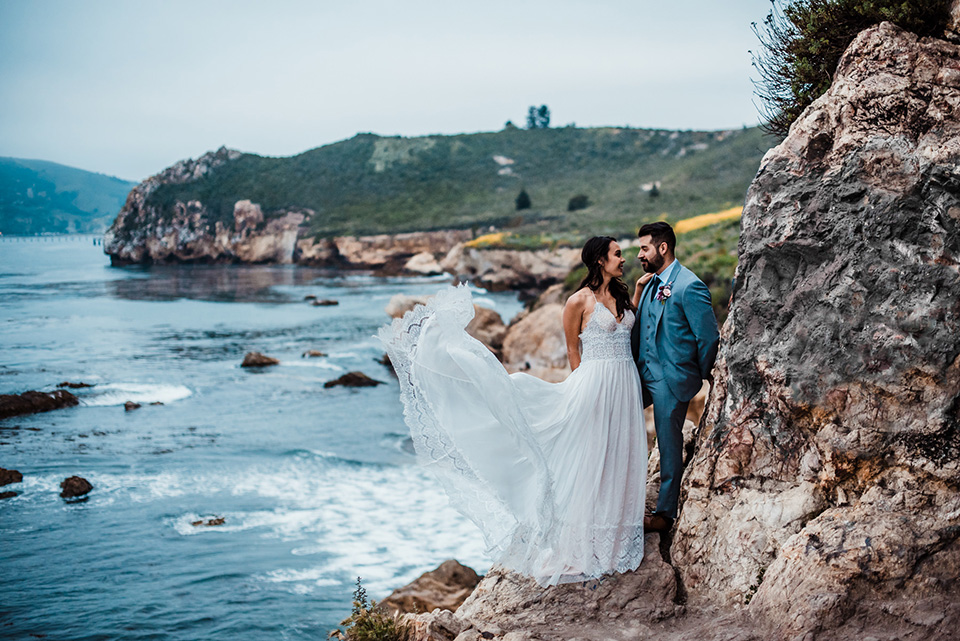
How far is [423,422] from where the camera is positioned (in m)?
5.39

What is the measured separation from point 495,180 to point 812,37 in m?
85.9

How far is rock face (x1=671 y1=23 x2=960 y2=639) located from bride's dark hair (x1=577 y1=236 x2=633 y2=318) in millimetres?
776

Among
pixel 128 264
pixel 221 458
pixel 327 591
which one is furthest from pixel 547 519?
pixel 128 264

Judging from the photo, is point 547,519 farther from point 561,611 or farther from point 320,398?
point 320,398

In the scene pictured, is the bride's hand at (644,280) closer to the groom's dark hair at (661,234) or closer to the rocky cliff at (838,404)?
the groom's dark hair at (661,234)

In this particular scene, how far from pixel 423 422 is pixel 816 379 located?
2.68m

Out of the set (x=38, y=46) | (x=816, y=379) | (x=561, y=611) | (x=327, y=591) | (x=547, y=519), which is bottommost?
(x=327, y=591)

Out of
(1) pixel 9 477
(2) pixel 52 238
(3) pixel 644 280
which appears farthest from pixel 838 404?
(2) pixel 52 238

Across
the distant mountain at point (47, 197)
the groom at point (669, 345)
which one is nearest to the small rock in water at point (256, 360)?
the distant mountain at point (47, 197)

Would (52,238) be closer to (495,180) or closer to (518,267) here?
(518,267)

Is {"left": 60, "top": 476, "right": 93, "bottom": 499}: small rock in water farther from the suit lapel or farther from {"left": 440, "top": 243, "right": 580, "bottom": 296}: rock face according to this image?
{"left": 440, "top": 243, "right": 580, "bottom": 296}: rock face

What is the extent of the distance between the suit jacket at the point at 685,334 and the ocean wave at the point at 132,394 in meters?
20.3

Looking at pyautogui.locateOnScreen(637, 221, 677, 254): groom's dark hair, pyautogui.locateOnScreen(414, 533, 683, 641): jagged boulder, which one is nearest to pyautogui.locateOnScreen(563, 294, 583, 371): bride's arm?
pyautogui.locateOnScreen(637, 221, 677, 254): groom's dark hair

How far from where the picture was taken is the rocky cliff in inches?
160
